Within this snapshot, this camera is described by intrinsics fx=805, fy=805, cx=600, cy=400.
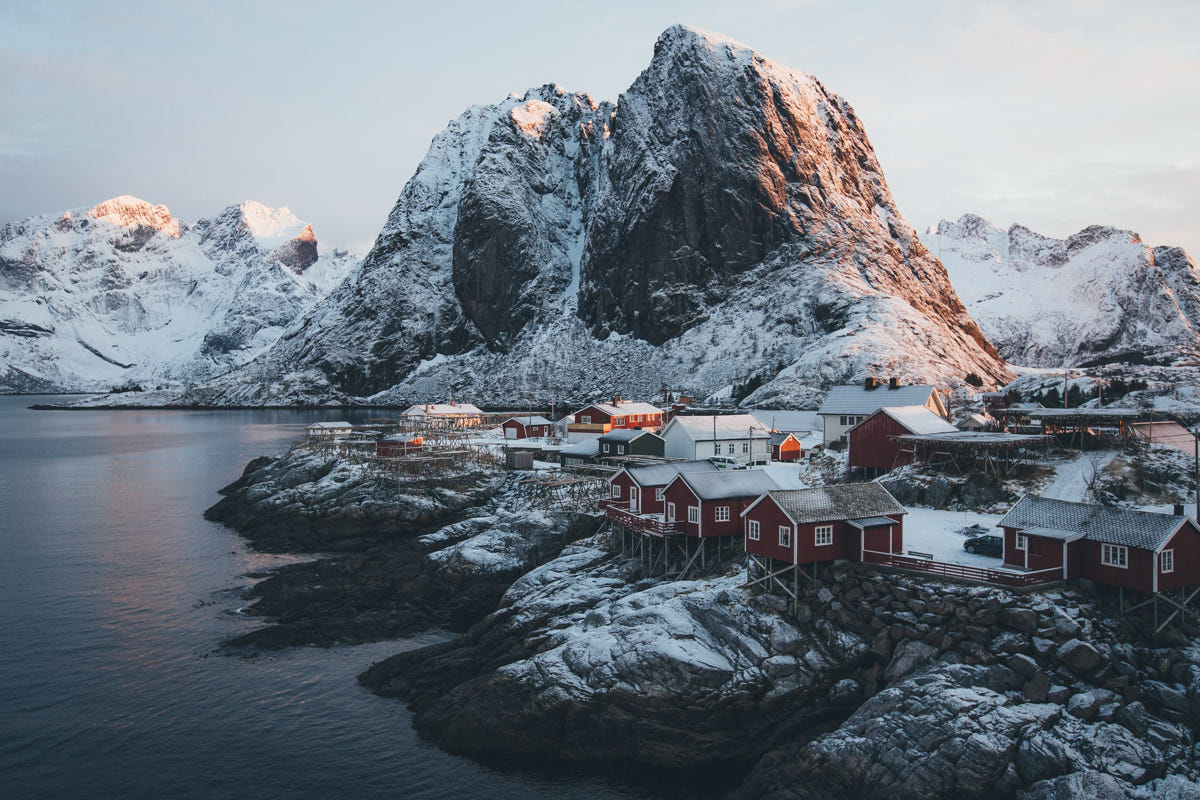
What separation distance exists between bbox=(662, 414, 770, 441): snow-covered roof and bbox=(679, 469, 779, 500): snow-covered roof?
20.1 meters

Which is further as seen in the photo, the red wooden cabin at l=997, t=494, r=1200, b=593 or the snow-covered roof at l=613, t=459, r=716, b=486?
the snow-covered roof at l=613, t=459, r=716, b=486

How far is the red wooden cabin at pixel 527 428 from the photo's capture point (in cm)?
9369

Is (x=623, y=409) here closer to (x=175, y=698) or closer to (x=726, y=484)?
(x=726, y=484)

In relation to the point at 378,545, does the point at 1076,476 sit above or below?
above

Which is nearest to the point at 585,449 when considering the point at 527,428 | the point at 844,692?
the point at 527,428

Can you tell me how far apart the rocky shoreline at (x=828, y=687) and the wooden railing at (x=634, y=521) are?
2.69 meters

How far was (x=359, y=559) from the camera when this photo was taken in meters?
52.4

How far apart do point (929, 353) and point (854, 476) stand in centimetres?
7092

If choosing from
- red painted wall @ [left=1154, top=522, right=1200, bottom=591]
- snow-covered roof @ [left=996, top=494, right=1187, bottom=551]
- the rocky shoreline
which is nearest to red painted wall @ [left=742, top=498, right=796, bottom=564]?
the rocky shoreline

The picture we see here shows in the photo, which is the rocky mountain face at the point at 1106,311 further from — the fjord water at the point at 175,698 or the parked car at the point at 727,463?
the fjord water at the point at 175,698

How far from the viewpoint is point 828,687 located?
1117 inches

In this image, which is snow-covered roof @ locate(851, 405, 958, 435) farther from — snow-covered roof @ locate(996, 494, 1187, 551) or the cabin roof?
snow-covered roof @ locate(996, 494, 1187, 551)

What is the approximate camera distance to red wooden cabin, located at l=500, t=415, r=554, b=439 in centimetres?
9369

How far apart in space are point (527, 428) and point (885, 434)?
166 feet
